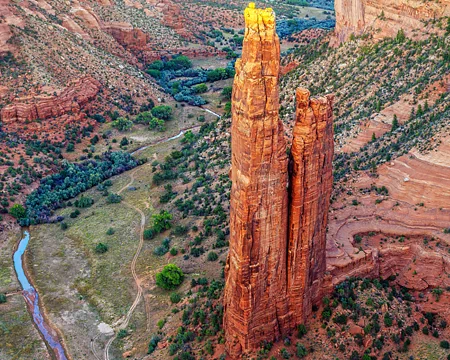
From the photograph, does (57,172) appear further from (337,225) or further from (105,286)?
(337,225)

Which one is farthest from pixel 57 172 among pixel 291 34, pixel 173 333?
pixel 291 34

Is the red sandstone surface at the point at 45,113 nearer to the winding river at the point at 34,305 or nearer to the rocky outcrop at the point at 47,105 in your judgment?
the rocky outcrop at the point at 47,105

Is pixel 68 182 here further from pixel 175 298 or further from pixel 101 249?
pixel 175 298

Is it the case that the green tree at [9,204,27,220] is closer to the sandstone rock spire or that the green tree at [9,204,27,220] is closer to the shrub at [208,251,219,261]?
the shrub at [208,251,219,261]

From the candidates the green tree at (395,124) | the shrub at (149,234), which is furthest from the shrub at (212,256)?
the green tree at (395,124)

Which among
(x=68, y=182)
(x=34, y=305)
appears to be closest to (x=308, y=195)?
(x=34, y=305)
